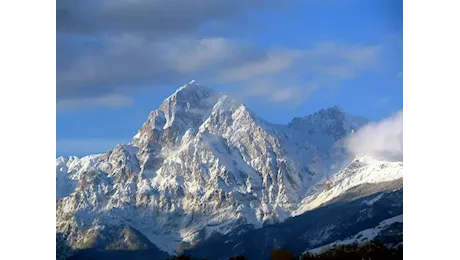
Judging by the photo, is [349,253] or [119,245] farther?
[119,245]

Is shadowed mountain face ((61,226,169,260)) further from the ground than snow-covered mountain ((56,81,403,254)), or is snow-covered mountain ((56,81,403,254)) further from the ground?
snow-covered mountain ((56,81,403,254))

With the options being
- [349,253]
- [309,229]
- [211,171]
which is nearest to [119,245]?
[309,229]

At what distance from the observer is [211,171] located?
106 feet

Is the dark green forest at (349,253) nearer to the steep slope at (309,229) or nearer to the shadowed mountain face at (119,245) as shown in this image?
the steep slope at (309,229)

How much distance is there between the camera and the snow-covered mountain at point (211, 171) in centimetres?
2709

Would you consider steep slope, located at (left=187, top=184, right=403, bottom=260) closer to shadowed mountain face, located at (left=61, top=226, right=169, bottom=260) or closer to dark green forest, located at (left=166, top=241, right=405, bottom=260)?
shadowed mountain face, located at (left=61, top=226, right=169, bottom=260)

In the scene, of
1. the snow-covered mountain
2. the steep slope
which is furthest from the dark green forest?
the snow-covered mountain

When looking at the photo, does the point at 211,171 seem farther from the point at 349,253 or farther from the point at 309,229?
the point at 349,253

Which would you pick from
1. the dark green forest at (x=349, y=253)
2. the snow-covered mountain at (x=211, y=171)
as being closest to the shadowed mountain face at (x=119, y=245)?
the snow-covered mountain at (x=211, y=171)

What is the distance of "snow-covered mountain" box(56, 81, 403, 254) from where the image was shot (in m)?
27.1

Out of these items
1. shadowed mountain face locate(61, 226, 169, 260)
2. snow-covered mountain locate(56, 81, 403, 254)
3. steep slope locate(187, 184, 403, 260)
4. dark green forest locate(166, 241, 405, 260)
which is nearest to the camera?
dark green forest locate(166, 241, 405, 260)
